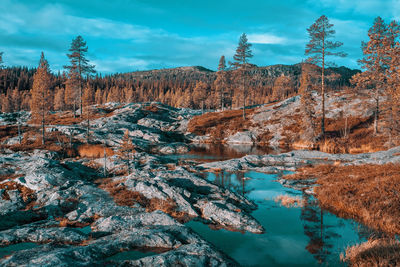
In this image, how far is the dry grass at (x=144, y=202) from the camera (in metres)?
14.1

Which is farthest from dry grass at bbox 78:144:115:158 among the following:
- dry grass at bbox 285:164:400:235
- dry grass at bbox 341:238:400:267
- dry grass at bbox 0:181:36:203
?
dry grass at bbox 341:238:400:267

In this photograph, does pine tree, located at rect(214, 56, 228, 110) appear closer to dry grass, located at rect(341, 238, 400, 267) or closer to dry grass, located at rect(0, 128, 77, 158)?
dry grass, located at rect(0, 128, 77, 158)

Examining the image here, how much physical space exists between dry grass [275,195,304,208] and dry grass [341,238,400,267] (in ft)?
20.0

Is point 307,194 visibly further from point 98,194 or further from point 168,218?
point 98,194

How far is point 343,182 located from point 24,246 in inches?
772

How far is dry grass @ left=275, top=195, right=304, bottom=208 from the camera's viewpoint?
626 inches

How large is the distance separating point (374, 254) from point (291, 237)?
11.3 ft

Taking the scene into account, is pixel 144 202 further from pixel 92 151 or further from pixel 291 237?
pixel 92 151

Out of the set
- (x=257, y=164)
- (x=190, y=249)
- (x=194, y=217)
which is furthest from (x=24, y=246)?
(x=257, y=164)

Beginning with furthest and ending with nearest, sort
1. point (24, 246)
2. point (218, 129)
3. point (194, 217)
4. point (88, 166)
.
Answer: point (218, 129), point (88, 166), point (194, 217), point (24, 246)

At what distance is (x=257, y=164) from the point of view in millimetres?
30109

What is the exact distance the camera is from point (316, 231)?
39.3 feet

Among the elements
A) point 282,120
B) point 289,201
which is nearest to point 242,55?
point 282,120

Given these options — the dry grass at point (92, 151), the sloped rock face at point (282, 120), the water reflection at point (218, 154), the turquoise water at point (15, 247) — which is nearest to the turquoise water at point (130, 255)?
the turquoise water at point (15, 247)
